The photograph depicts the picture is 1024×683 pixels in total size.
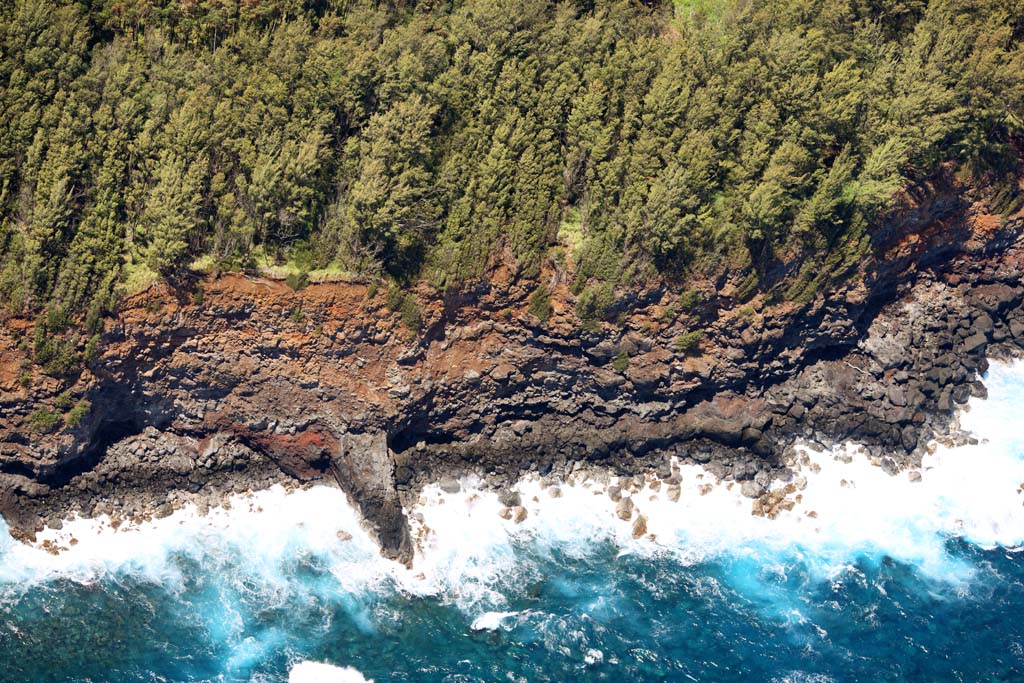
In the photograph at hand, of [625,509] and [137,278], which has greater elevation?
[137,278]

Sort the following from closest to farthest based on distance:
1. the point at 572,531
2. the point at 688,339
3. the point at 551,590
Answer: the point at 551,590 < the point at 572,531 < the point at 688,339

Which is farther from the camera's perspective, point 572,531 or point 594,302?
point 572,531

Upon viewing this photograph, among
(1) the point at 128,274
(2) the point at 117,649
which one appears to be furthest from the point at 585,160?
(2) the point at 117,649

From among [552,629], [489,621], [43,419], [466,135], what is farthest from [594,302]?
[43,419]

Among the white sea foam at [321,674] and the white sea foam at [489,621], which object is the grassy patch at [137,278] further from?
the white sea foam at [489,621]

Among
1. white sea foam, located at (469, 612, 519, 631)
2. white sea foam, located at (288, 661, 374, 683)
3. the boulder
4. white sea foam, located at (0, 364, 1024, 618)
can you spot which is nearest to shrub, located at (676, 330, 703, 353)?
A: white sea foam, located at (0, 364, 1024, 618)

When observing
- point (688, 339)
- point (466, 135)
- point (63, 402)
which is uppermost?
point (466, 135)

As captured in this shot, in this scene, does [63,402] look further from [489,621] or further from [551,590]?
[551,590]

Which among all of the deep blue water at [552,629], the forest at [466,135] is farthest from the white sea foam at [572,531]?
the forest at [466,135]
